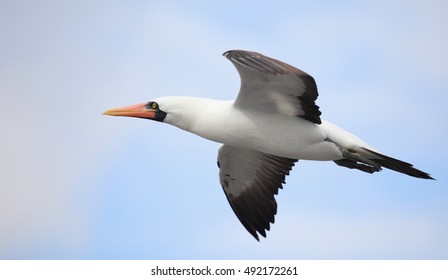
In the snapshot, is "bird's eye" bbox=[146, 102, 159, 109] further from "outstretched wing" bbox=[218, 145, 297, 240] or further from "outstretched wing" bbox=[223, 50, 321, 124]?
"outstretched wing" bbox=[218, 145, 297, 240]

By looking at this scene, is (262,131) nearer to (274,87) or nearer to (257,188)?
(274,87)

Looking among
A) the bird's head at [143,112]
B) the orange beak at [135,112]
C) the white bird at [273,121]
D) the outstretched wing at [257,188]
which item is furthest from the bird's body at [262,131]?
the outstretched wing at [257,188]

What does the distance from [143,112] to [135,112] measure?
0.55 ft

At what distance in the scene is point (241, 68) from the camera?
42.2 feet

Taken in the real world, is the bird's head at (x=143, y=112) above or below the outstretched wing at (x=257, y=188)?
above

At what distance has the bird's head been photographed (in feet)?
46.8

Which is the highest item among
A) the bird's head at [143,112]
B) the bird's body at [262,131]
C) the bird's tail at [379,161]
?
the bird's head at [143,112]

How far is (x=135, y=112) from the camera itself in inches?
570

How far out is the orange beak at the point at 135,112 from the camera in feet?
47.0

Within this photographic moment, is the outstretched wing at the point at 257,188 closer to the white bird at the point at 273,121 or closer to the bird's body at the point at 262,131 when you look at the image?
the white bird at the point at 273,121

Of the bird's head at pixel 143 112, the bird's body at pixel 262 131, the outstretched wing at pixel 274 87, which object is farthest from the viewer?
the bird's head at pixel 143 112

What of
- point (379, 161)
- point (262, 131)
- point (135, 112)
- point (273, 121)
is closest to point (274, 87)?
point (273, 121)

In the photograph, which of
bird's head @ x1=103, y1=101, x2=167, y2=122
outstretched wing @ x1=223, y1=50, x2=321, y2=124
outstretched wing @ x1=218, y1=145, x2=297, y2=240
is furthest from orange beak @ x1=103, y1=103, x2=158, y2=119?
outstretched wing @ x1=218, y1=145, x2=297, y2=240
